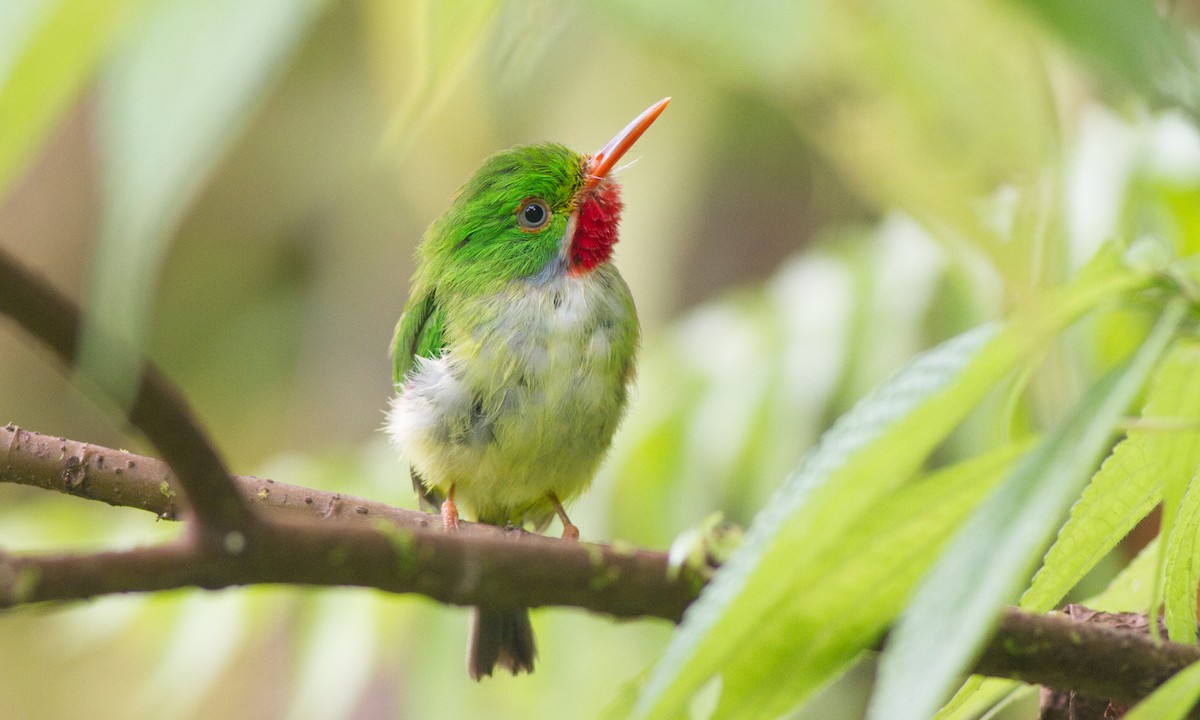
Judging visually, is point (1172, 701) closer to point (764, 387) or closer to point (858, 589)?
point (858, 589)

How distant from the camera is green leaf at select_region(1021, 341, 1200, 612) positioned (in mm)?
1103

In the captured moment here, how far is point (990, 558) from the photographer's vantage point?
0.81m

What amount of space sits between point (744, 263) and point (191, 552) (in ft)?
16.2

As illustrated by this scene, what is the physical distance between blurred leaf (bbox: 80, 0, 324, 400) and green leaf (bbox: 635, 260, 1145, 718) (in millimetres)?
423

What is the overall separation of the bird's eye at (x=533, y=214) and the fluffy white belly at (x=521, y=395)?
0.68 ft

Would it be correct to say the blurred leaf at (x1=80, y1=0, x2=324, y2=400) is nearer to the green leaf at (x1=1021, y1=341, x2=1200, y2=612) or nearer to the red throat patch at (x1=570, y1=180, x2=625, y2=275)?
the green leaf at (x1=1021, y1=341, x2=1200, y2=612)

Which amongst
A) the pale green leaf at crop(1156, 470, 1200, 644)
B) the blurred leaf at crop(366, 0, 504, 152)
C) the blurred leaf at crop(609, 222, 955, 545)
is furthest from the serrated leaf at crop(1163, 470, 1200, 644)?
the blurred leaf at crop(609, 222, 955, 545)

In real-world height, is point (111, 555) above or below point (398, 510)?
above

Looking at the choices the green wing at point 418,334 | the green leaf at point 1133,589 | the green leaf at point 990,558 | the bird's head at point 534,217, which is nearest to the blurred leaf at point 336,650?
the green wing at point 418,334

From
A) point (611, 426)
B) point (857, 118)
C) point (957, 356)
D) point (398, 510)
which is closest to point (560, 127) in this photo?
point (611, 426)

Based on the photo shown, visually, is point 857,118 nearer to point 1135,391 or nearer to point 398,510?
point 1135,391

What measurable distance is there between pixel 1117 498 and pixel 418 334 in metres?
1.90

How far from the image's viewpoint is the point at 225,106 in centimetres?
56

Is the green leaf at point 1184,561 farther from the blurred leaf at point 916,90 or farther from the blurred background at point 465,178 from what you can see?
the blurred leaf at point 916,90
